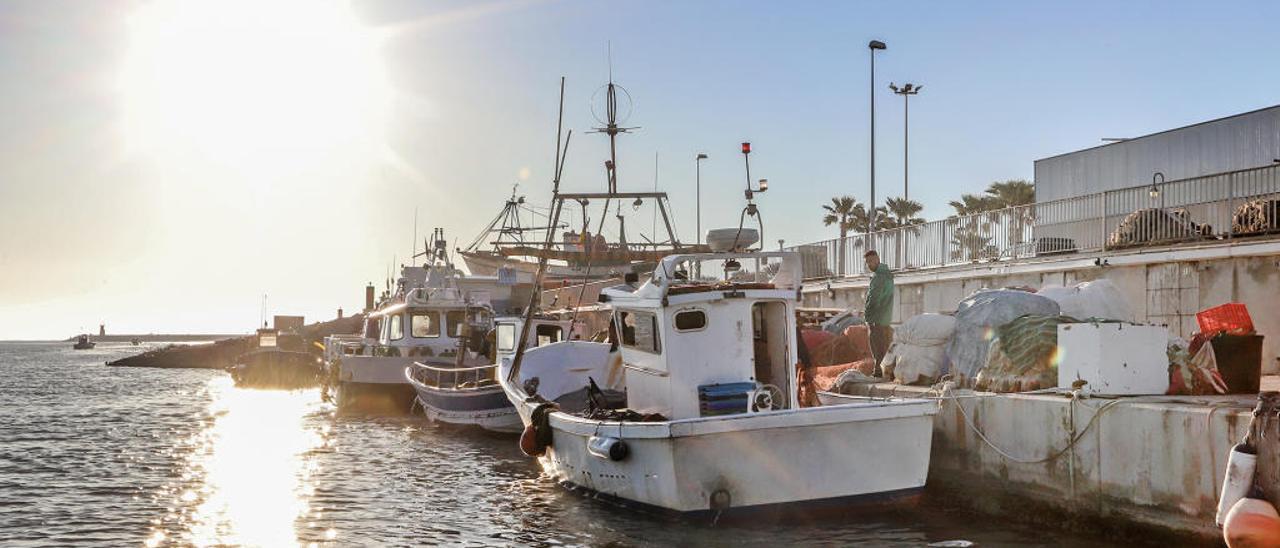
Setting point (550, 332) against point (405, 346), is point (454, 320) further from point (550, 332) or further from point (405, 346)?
point (550, 332)

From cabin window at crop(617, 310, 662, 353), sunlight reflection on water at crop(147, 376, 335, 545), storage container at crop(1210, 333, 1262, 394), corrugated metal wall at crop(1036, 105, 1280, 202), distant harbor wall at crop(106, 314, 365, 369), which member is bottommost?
distant harbor wall at crop(106, 314, 365, 369)

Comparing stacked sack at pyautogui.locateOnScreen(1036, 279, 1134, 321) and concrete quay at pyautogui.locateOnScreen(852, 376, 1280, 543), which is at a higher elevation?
stacked sack at pyautogui.locateOnScreen(1036, 279, 1134, 321)

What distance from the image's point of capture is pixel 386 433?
27266 millimetres

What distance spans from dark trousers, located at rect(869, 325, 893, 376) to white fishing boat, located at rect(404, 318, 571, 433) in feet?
26.9

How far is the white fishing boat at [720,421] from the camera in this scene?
12078mm

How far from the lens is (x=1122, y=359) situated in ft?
38.1

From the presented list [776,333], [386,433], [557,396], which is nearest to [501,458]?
[557,396]

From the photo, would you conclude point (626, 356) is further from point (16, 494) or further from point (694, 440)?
point (16, 494)

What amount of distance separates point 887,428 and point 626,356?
14.1ft

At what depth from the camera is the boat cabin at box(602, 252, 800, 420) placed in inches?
540

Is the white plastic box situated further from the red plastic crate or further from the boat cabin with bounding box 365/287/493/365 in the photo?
the boat cabin with bounding box 365/287/493/365

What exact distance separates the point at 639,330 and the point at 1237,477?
7536 mm

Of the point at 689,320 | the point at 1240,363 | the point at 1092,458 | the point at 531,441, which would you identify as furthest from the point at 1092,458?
the point at 531,441

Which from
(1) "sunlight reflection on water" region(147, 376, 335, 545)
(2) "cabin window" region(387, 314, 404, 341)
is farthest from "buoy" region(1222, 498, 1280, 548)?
(2) "cabin window" region(387, 314, 404, 341)
